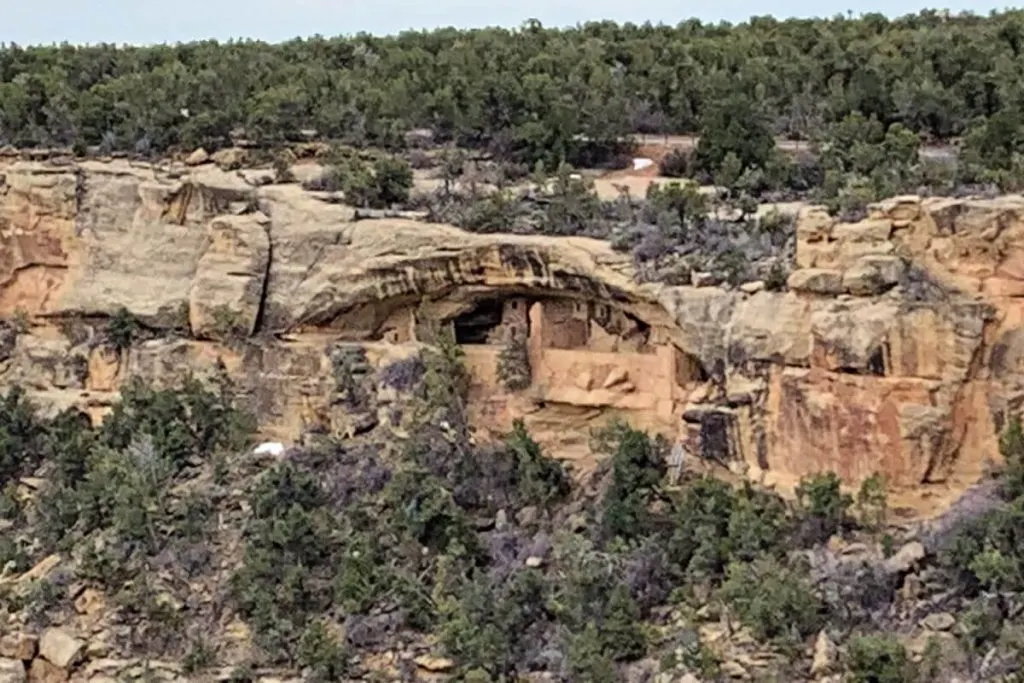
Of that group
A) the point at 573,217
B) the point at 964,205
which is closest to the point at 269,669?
the point at 573,217

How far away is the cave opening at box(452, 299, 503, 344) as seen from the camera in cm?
3338

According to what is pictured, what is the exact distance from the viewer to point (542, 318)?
3256 cm

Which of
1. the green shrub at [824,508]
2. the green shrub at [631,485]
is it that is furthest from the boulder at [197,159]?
the green shrub at [824,508]

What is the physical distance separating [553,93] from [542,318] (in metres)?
6.35

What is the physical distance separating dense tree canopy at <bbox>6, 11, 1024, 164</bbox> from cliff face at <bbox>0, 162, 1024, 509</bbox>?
237 centimetres

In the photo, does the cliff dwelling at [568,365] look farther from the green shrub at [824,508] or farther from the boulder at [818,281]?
the green shrub at [824,508]

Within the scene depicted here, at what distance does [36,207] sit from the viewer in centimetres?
3662

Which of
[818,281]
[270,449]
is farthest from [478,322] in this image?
[818,281]

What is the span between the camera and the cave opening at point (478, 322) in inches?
1314

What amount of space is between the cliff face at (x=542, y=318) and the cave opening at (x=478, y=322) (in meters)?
0.04

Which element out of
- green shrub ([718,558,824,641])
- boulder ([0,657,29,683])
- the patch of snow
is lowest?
boulder ([0,657,29,683])

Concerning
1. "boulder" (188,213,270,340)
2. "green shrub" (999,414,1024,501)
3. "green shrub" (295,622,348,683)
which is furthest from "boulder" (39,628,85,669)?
"green shrub" (999,414,1024,501)

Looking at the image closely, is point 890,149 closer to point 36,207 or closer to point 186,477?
point 186,477

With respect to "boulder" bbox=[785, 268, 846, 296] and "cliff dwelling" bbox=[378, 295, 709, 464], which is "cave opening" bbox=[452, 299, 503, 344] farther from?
"boulder" bbox=[785, 268, 846, 296]
